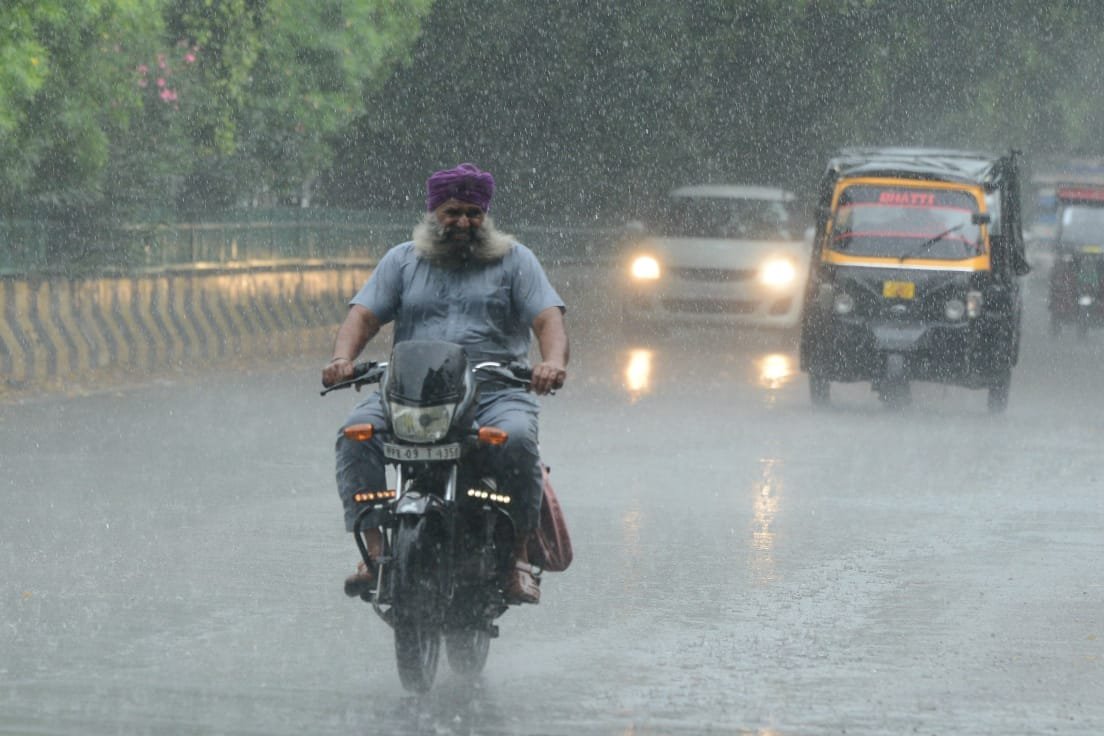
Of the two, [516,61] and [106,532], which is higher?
[516,61]

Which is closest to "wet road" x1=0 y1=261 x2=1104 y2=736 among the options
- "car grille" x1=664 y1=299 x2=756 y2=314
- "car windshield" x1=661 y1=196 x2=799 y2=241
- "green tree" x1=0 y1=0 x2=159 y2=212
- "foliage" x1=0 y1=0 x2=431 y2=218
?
"green tree" x1=0 y1=0 x2=159 y2=212

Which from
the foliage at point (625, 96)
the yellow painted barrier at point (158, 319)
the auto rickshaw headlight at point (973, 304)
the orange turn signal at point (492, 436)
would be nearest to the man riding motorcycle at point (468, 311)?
the orange turn signal at point (492, 436)

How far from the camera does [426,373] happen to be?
21.5ft

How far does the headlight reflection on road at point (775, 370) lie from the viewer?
2029 centimetres

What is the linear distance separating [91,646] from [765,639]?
230 centimetres

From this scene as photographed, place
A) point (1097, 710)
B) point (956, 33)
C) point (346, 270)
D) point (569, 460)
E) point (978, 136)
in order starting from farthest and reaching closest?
point (978, 136), point (956, 33), point (346, 270), point (569, 460), point (1097, 710)

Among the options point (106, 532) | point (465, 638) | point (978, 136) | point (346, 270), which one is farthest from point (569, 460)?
point (978, 136)

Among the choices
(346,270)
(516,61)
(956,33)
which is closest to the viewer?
(346,270)

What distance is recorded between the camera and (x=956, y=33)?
36.2 m

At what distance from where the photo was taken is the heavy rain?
7.05m

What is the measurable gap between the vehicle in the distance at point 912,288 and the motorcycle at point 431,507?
1148 cm

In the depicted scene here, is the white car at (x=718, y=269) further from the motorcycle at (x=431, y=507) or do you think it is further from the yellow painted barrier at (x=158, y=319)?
the motorcycle at (x=431, y=507)

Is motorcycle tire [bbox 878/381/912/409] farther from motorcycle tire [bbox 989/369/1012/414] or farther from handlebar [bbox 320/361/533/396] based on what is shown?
handlebar [bbox 320/361/533/396]

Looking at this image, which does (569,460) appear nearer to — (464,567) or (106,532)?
(106,532)
